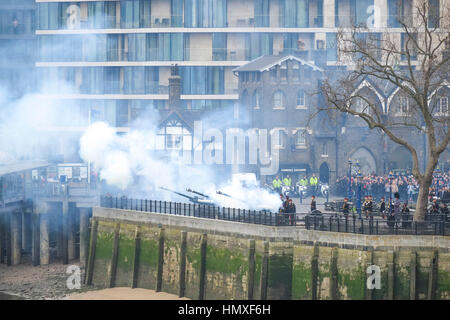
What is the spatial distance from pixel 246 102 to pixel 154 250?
29.2 m

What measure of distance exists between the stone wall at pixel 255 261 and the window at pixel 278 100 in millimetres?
25704

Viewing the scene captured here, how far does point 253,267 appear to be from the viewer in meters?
40.7

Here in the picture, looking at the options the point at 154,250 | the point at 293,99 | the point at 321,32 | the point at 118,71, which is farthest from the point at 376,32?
the point at 154,250

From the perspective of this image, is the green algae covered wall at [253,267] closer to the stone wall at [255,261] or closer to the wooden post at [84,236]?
the stone wall at [255,261]

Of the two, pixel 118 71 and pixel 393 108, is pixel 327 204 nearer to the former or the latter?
pixel 393 108

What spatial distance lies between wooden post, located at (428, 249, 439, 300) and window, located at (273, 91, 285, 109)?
3636 cm

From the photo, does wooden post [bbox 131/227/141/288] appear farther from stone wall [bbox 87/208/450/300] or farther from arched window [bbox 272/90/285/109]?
arched window [bbox 272/90/285/109]

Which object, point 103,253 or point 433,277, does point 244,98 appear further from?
point 433,277

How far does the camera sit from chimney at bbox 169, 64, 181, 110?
78.1m

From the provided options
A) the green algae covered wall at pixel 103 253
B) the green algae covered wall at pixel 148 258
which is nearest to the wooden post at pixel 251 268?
the green algae covered wall at pixel 148 258

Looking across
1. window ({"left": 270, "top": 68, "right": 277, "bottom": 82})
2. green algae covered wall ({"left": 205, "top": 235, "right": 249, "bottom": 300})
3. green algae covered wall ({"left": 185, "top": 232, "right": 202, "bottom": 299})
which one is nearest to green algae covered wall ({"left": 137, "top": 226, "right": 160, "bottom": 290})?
green algae covered wall ({"left": 185, "top": 232, "right": 202, "bottom": 299})

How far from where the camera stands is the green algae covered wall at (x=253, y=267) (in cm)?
3734
